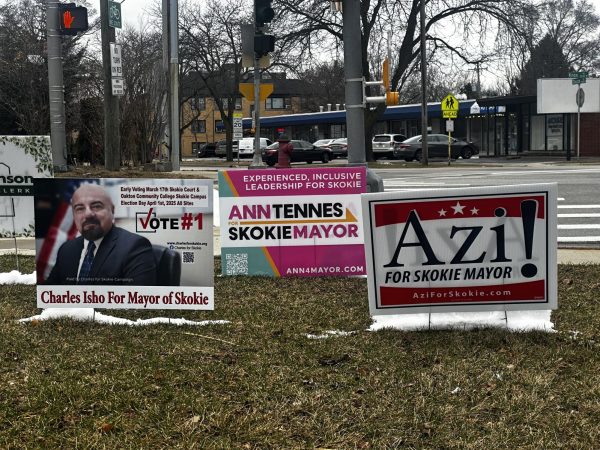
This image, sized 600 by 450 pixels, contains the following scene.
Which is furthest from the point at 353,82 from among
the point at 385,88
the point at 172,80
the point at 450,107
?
the point at 450,107

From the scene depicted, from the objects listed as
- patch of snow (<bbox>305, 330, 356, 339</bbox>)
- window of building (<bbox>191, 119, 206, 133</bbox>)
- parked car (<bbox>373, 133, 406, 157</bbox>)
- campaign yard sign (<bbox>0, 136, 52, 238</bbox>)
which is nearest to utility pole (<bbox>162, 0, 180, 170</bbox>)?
campaign yard sign (<bbox>0, 136, 52, 238</bbox>)

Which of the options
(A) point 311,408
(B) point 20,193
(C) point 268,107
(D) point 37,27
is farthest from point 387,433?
(C) point 268,107

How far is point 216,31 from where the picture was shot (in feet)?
161

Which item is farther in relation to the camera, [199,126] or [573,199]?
[199,126]

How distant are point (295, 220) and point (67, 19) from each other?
9.62 metres

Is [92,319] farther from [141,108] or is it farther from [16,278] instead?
[141,108]

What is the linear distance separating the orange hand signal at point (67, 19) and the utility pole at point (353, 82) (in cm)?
797

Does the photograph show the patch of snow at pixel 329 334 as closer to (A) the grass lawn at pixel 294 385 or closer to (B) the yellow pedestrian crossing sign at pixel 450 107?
(A) the grass lawn at pixel 294 385

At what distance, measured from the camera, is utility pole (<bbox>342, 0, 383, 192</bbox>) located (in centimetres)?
917

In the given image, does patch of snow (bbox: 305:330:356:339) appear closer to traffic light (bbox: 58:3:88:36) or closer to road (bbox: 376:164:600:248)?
road (bbox: 376:164:600:248)

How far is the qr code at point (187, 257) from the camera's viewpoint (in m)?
6.06

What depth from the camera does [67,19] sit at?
15516 millimetres

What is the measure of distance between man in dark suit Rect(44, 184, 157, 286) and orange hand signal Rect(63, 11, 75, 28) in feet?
34.4

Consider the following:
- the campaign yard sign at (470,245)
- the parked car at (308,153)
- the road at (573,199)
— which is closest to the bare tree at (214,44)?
the parked car at (308,153)
